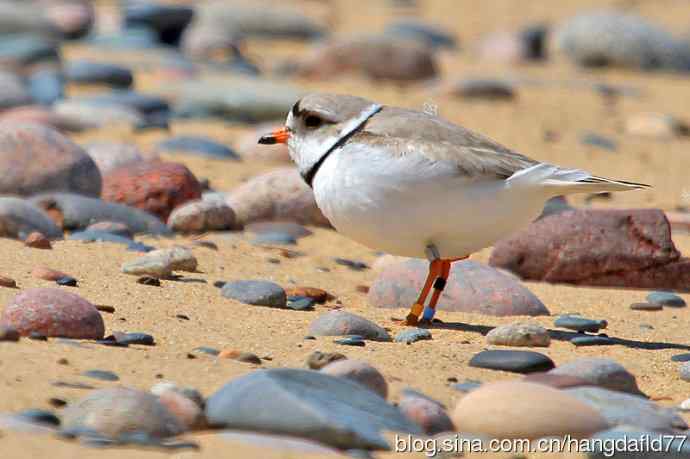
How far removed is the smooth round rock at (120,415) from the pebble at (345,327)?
1.32 m

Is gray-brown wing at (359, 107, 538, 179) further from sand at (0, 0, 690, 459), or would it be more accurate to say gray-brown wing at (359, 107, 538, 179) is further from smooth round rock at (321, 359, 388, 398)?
smooth round rock at (321, 359, 388, 398)

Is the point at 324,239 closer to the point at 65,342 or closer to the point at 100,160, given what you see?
the point at 100,160

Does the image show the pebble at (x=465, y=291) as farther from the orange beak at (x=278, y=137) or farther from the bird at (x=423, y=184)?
the orange beak at (x=278, y=137)

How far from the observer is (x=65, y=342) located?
4305 millimetres

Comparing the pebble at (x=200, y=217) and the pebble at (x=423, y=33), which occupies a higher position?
the pebble at (x=200, y=217)

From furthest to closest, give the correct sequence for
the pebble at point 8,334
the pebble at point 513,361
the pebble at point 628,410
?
the pebble at point 513,361
the pebble at point 8,334
the pebble at point 628,410

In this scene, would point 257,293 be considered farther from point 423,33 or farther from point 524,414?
point 423,33

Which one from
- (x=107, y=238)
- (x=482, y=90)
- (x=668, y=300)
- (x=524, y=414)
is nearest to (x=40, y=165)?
(x=107, y=238)

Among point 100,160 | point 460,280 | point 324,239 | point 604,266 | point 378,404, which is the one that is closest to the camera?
point 378,404

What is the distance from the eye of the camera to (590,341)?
5.15 metres

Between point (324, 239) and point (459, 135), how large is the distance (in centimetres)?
202

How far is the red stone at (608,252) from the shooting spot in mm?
6316

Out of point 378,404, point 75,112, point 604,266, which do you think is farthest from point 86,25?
point 378,404

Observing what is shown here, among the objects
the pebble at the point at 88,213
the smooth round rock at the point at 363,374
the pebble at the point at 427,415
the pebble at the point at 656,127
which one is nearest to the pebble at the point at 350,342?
the smooth round rock at the point at 363,374
